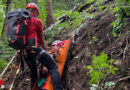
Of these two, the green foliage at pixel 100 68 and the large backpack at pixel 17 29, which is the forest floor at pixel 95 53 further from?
the large backpack at pixel 17 29

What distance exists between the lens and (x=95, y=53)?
4.19 metres

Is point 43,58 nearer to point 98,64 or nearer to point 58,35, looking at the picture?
point 98,64

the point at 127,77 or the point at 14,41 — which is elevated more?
the point at 14,41

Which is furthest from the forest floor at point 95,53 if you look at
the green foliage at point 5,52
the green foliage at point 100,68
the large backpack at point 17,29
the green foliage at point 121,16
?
the green foliage at point 5,52

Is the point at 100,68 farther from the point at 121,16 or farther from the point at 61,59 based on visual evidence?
the point at 61,59

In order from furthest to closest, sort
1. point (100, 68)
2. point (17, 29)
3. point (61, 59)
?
point (61, 59) → point (17, 29) → point (100, 68)

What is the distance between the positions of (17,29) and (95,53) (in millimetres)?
2218

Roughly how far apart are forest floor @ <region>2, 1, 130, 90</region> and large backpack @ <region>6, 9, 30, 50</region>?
1662mm

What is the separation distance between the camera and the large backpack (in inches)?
141

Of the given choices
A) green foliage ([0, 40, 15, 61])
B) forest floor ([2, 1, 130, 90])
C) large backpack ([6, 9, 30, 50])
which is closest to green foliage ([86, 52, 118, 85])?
forest floor ([2, 1, 130, 90])

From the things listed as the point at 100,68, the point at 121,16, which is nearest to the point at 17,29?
the point at 100,68

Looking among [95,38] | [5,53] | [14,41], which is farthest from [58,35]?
[14,41]

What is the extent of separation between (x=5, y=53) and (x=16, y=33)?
5.22 meters

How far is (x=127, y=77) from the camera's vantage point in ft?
9.09
